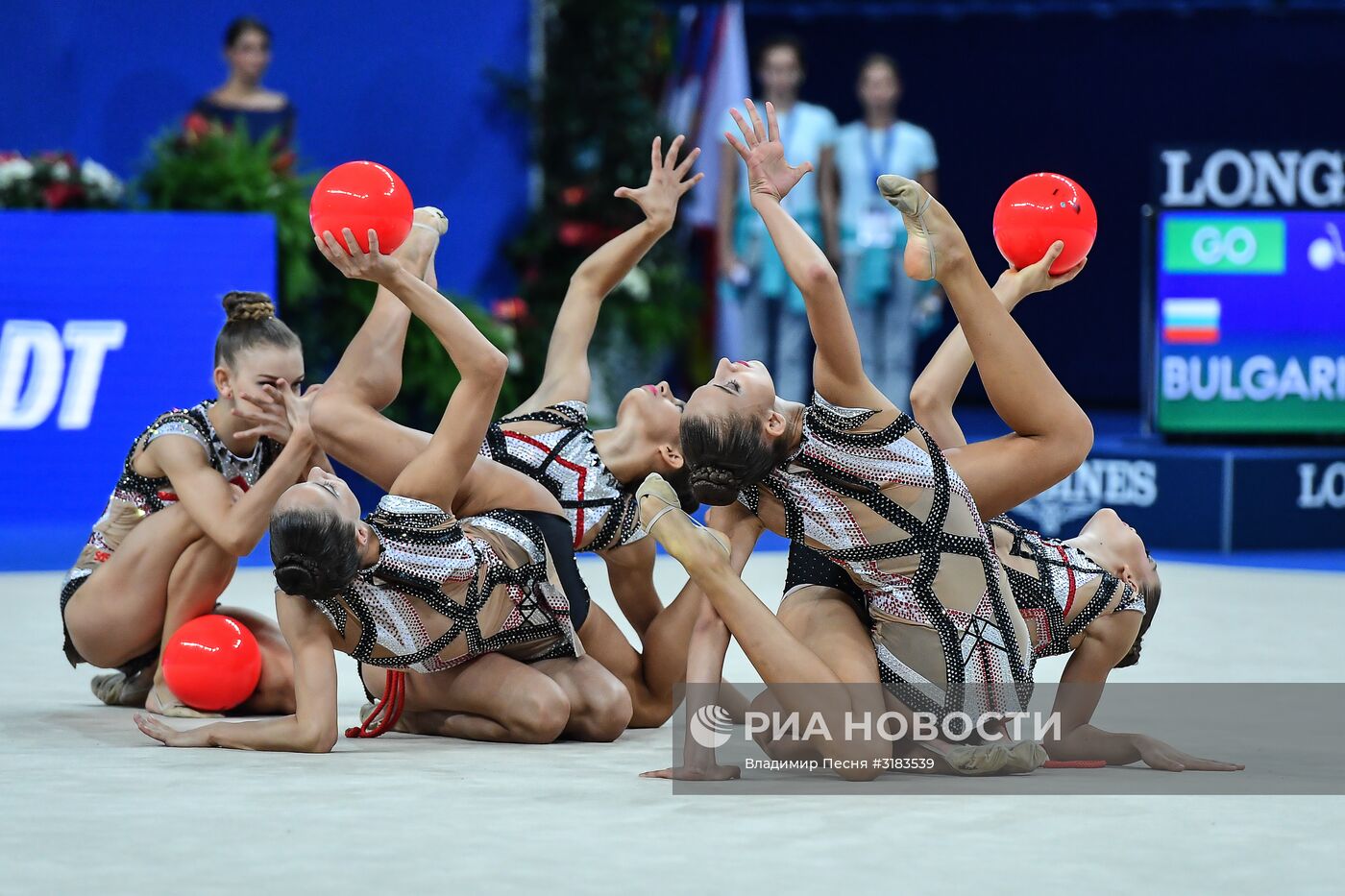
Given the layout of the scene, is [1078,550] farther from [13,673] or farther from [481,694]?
→ [13,673]

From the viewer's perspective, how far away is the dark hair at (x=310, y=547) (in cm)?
341

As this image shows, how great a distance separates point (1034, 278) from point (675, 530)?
103 centimetres

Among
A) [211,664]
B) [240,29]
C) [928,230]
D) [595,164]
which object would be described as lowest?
[211,664]

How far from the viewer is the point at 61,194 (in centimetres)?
752

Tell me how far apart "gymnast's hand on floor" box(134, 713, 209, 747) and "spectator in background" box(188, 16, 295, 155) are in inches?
214

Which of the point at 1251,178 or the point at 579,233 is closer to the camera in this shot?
the point at 1251,178

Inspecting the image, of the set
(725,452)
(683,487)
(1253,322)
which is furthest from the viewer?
(1253,322)

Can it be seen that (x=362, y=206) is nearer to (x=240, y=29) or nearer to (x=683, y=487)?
(x=683, y=487)

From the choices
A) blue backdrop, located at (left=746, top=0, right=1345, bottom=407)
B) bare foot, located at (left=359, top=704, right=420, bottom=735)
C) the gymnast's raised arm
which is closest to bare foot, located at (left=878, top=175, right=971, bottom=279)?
the gymnast's raised arm

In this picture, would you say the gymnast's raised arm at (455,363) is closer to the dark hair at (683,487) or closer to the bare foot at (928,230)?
the dark hair at (683,487)

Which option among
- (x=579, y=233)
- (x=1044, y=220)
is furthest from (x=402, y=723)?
(x=579, y=233)

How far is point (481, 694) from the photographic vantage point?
382cm

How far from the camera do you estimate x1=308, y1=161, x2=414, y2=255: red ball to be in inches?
143

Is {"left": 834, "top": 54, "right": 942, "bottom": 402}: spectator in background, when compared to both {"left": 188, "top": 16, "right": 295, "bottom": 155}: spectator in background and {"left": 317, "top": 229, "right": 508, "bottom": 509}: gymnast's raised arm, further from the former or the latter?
{"left": 317, "top": 229, "right": 508, "bottom": 509}: gymnast's raised arm
